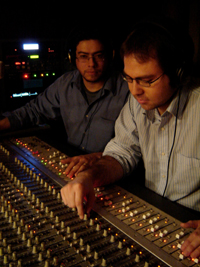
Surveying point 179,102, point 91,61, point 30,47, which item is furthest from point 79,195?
point 30,47

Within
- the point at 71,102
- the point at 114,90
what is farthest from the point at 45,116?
the point at 114,90

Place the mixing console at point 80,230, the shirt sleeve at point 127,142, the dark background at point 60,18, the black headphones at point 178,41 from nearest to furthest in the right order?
the mixing console at point 80,230 → the black headphones at point 178,41 → the shirt sleeve at point 127,142 → the dark background at point 60,18

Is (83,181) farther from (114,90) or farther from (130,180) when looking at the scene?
(114,90)

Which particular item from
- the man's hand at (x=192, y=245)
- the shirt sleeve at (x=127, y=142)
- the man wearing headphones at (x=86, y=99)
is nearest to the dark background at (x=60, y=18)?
the man wearing headphones at (x=86, y=99)

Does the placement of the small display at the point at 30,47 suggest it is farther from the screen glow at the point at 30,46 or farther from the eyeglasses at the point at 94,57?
the eyeglasses at the point at 94,57

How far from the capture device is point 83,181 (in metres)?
1.03

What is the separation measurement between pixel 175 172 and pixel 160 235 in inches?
21.1

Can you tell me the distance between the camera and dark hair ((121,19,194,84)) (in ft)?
3.54

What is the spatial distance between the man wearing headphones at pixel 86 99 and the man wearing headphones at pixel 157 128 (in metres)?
0.41

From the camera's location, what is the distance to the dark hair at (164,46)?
1079 mm

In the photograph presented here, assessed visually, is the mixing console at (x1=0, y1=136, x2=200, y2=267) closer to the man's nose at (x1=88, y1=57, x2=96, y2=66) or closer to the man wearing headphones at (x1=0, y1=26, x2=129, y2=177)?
the man wearing headphones at (x1=0, y1=26, x2=129, y2=177)

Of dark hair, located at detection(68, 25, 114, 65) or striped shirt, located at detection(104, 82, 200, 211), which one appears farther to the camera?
dark hair, located at detection(68, 25, 114, 65)

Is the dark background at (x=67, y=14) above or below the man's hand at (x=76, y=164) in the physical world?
above

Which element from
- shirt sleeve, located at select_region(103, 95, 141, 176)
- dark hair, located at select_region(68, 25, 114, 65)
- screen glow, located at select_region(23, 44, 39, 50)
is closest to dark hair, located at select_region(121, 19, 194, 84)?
shirt sleeve, located at select_region(103, 95, 141, 176)
